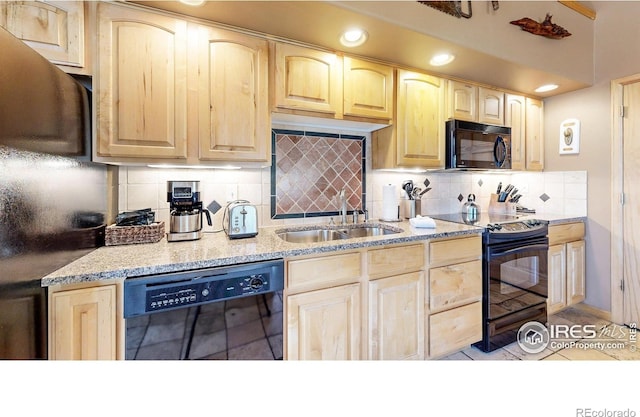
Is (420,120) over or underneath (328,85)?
underneath

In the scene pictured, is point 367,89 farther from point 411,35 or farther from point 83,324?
point 83,324

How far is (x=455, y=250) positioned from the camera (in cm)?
168

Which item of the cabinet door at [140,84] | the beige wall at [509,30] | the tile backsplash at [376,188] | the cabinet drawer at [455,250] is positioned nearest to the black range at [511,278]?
the cabinet drawer at [455,250]

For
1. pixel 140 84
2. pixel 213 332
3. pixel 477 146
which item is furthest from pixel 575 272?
pixel 140 84

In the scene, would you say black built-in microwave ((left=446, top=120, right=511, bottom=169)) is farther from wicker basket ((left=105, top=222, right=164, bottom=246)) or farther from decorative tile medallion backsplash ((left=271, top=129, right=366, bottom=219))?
wicker basket ((left=105, top=222, right=164, bottom=246))

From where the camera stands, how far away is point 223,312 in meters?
1.11

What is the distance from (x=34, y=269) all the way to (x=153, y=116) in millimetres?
793

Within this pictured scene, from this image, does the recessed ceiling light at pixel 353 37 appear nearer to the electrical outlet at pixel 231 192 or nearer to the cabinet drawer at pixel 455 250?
the electrical outlet at pixel 231 192

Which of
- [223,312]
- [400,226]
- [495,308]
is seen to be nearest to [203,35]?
[223,312]

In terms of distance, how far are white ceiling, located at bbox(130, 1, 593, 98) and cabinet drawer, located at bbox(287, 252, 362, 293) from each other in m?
1.26

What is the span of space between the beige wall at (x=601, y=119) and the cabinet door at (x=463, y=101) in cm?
112

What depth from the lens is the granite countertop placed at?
96cm

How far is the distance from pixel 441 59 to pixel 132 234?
87.3 inches
